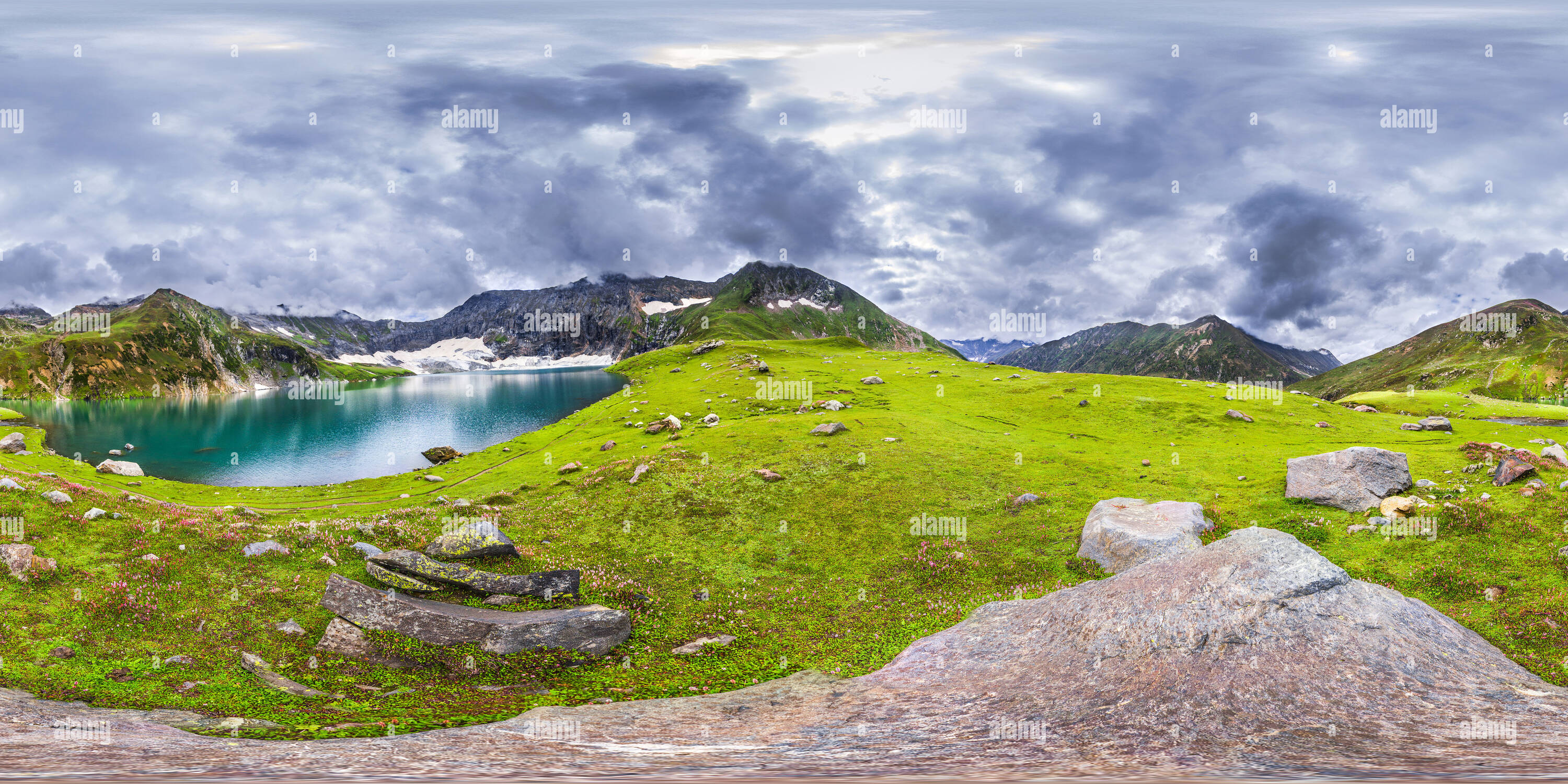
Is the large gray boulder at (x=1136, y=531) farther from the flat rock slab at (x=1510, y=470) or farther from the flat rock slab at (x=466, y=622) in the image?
the flat rock slab at (x=466, y=622)

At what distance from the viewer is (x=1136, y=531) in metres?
25.1

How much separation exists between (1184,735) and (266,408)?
23244cm

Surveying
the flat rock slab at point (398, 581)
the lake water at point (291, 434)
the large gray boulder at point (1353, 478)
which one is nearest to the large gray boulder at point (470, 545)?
the flat rock slab at point (398, 581)

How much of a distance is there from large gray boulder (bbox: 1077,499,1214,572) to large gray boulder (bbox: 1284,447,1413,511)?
5743mm

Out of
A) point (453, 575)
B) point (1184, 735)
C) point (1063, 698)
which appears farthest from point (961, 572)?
point (453, 575)

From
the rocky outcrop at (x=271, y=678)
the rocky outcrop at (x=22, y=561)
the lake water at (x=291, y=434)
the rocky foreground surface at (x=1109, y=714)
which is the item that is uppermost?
the rocky outcrop at (x=22, y=561)

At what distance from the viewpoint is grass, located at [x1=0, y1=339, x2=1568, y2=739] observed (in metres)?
16.6

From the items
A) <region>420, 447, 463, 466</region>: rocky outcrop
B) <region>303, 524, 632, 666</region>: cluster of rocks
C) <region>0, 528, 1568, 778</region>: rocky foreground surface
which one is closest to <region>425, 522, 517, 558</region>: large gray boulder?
<region>303, 524, 632, 666</region>: cluster of rocks

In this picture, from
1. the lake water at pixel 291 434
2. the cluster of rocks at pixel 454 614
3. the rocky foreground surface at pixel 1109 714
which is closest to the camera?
the rocky foreground surface at pixel 1109 714

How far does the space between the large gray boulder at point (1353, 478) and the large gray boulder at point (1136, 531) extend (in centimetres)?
574

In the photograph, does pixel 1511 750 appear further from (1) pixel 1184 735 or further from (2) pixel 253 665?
(2) pixel 253 665

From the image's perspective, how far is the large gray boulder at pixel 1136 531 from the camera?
2403cm

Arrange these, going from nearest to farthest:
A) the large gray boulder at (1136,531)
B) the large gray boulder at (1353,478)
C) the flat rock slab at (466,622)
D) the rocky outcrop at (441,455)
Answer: the flat rock slab at (466,622) < the large gray boulder at (1136,531) < the large gray boulder at (1353,478) < the rocky outcrop at (441,455)

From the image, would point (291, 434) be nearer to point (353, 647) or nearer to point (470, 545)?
point (470, 545)
